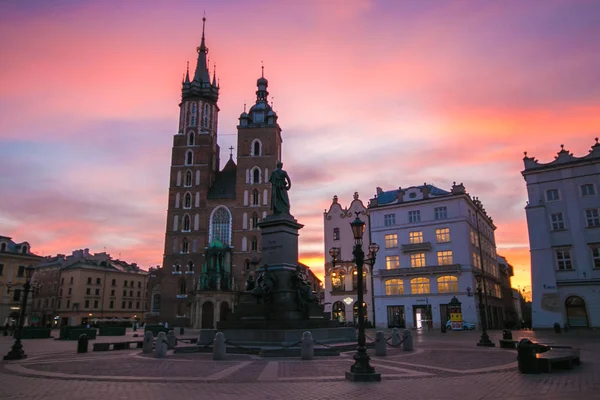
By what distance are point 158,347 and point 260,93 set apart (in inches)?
2666

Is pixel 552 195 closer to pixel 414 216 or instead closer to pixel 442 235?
pixel 442 235

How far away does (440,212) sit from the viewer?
52.2 meters

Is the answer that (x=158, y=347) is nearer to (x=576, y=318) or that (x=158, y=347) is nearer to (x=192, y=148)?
(x=576, y=318)

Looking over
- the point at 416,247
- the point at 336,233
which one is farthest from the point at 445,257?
the point at 336,233

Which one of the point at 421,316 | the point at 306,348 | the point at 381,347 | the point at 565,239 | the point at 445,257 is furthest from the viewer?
the point at 445,257

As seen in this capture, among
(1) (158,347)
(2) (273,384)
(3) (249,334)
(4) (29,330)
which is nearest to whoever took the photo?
(2) (273,384)

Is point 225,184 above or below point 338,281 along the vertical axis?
above

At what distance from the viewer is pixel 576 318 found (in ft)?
129

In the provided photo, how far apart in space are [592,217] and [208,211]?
53.6m

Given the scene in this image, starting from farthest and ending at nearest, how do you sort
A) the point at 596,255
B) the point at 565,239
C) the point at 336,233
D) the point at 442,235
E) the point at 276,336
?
the point at 336,233
the point at 442,235
the point at 565,239
the point at 596,255
the point at 276,336

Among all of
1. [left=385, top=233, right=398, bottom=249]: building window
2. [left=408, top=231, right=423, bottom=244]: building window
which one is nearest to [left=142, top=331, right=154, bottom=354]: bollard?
[left=385, top=233, right=398, bottom=249]: building window

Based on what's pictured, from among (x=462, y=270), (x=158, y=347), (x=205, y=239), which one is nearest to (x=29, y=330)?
(x=158, y=347)

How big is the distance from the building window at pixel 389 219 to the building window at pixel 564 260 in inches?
745

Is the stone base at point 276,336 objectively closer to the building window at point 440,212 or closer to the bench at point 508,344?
the bench at point 508,344
